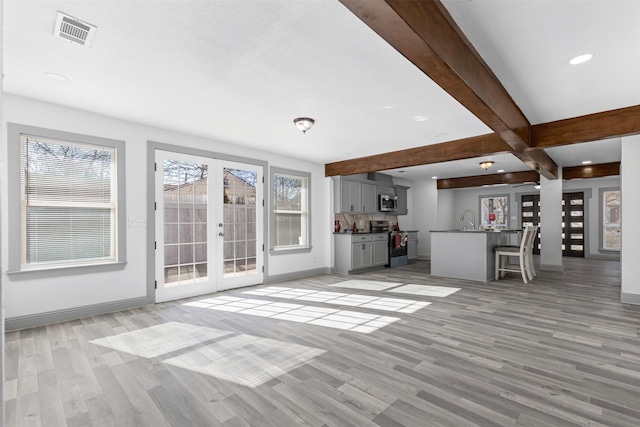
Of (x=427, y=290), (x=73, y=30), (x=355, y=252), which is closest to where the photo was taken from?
(x=73, y=30)

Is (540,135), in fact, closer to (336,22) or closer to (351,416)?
(336,22)

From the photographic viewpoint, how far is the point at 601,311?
4367 mm

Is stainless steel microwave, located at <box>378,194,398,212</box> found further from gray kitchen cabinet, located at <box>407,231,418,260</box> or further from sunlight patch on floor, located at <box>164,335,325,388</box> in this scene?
sunlight patch on floor, located at <box>164,335,325,388</box>

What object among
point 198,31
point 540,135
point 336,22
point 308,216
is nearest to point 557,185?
point 540,135

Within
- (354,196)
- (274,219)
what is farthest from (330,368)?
(354,196)

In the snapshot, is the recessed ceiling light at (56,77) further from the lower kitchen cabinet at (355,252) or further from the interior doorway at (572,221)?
the interior doorway at (572,221)

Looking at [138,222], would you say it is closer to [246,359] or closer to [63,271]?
[63,271]

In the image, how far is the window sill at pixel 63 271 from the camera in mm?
3678

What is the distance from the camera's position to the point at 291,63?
9.45 ft

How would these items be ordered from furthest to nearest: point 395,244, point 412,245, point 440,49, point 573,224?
point 573,224
point 412,245
point 395,244
point 440,49

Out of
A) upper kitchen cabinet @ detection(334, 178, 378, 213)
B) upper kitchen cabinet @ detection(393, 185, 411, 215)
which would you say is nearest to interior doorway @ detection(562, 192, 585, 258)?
upper kitchen cabinet @ detection(393, 185, 411, 215)

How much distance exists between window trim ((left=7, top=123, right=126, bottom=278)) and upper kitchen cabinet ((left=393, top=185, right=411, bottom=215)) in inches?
268

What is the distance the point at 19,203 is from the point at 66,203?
0.42 m

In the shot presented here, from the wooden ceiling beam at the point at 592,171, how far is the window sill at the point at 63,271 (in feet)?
30.4
